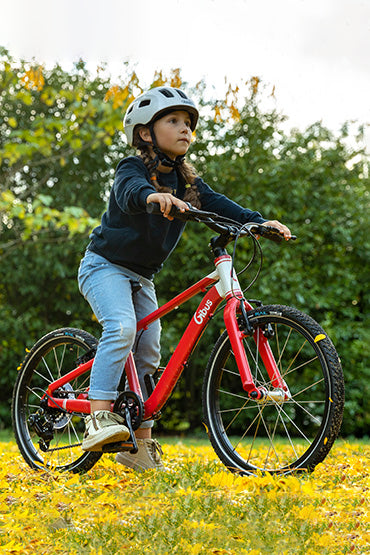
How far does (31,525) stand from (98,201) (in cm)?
718

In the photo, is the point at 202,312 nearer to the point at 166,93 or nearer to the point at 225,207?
the point at 225,207

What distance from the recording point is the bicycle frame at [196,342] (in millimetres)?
2926

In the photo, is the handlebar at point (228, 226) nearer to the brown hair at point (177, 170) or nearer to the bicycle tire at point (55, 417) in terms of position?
the brown hair at point (177, 170)

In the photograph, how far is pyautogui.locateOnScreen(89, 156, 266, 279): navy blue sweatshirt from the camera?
3.33 meters

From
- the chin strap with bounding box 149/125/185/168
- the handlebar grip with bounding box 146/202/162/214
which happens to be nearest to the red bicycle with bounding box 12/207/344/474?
the handlebar grip with bounding box 146/202/162/214

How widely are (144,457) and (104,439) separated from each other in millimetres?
478

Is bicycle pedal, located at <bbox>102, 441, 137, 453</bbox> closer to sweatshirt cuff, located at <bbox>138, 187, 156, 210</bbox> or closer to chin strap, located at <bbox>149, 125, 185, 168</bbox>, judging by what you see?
sweatshirt cuff, located at <bbox>138, 187, 156, 210</bbox>

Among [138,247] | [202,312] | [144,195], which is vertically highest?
[144,195]

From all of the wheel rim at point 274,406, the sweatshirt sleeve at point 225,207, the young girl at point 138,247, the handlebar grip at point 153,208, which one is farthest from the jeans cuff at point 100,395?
the sweatshirt sleeve at point 225,207

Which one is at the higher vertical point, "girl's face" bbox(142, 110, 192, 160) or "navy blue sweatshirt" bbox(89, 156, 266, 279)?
"girl's face" bbox(142, 110, 192, 160)

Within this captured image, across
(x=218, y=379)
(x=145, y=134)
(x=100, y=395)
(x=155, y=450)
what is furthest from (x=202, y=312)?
(x=145, y=134)

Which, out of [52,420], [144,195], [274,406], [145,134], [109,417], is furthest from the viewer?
[274,406]

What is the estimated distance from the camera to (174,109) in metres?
3.36

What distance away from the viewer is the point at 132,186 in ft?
9.74
